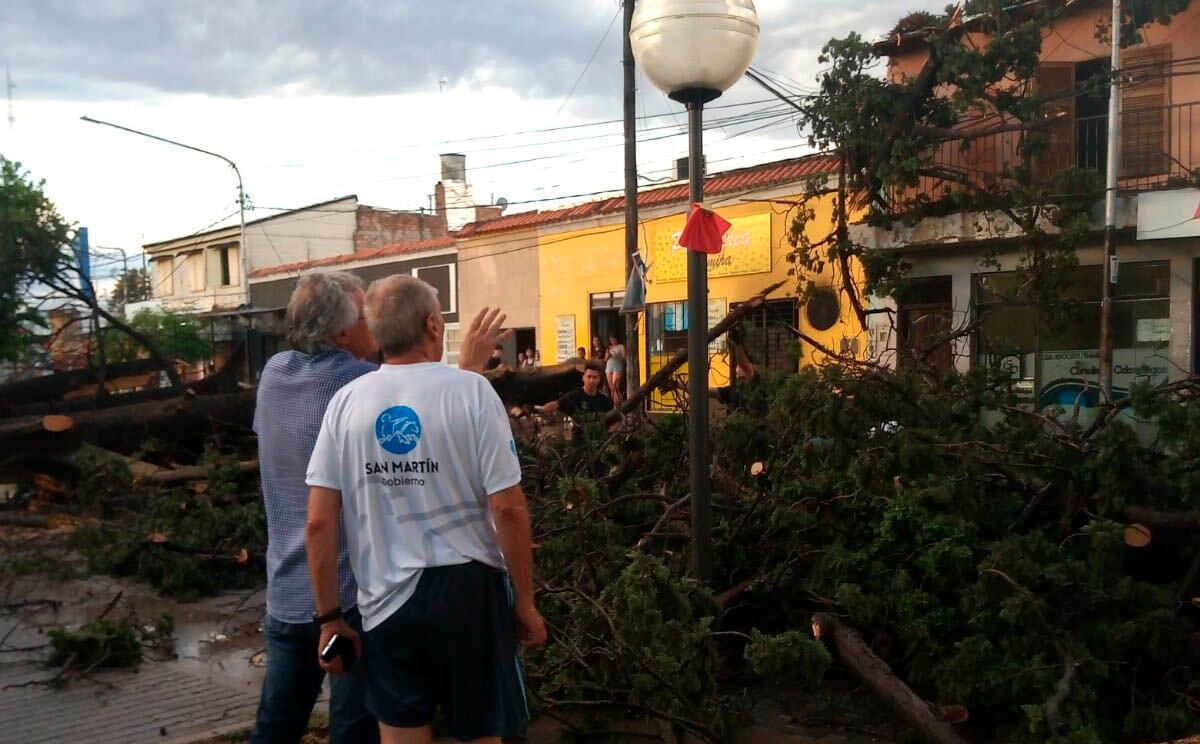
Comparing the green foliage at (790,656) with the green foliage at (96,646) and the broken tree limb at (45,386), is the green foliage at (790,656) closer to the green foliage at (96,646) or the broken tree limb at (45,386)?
the green foliage at (96,646)

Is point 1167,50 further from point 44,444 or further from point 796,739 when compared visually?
point 44,444

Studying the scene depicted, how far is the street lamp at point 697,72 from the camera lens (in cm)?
431

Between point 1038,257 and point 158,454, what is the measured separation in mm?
11382

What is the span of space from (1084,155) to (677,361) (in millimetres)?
11363

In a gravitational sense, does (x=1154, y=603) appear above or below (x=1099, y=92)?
below

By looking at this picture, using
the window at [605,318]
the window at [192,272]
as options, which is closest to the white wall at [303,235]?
the window at [192,272]

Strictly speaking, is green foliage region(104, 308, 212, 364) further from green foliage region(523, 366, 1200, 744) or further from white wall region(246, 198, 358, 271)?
green foliage region(523, 366, 1200, 744)

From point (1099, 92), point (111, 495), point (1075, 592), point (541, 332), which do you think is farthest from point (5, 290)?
point (1099, 92)

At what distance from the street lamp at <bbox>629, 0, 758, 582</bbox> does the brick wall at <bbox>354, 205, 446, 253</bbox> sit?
35.3m

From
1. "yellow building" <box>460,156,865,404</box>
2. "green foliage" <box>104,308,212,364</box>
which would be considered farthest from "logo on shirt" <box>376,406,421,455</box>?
"green foliage" <box>104,308,212,364</box>

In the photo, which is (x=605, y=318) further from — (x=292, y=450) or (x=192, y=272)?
(x=192, y=272)

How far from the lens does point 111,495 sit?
9.41 metres

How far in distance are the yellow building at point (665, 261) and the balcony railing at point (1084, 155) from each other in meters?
1.95

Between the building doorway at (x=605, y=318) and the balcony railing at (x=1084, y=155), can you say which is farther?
the building doorway at (x=605, y=318)
